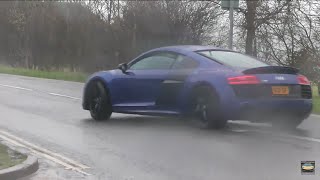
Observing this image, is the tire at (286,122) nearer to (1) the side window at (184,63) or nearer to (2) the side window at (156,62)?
(1) the side window at (184,63)

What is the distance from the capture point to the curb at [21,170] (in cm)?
632

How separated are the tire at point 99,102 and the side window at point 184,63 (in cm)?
170

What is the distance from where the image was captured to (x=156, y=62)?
33.3 feet

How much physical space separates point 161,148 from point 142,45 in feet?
63.8

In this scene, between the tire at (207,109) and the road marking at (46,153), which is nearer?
the road marking at (46,153)

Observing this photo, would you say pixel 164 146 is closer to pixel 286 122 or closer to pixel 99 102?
pixel 286 122

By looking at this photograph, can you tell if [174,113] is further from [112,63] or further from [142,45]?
[112,63]

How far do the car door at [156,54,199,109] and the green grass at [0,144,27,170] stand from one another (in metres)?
2.98

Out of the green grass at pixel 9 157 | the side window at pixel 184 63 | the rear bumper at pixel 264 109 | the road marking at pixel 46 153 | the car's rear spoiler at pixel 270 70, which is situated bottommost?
the road marking at pixel 46 153

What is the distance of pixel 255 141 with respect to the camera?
8469 millimetres

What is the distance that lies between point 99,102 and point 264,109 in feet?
11.5

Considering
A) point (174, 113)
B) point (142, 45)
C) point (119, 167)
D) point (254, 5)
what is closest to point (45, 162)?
point (119, 167)

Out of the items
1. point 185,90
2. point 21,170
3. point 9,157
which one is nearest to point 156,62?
point 185,90

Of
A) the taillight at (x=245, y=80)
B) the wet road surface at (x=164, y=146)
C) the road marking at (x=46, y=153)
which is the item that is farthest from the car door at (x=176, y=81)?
the road marking at (x=46, y=153)
